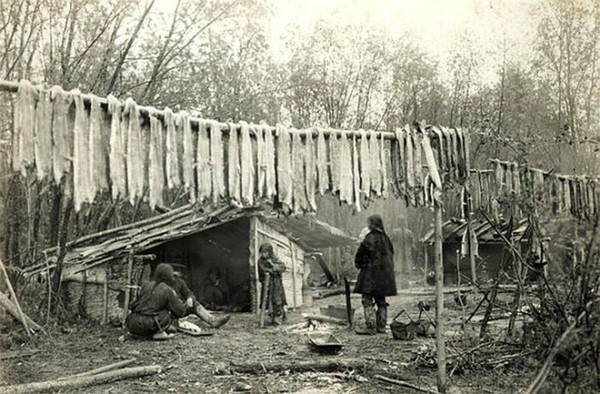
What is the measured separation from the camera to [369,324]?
10938 mm

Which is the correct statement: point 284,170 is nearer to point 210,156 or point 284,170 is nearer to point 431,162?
point 210,156

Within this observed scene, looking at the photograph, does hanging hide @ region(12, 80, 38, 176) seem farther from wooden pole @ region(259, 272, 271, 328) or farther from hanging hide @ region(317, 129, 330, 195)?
wooden pole @ region(259, 272, 271, 328)

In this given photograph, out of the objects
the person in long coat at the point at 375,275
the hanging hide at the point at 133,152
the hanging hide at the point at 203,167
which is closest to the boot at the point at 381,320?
the person in long coat at the point at 375,275

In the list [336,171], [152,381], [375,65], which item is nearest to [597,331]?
[336,171]

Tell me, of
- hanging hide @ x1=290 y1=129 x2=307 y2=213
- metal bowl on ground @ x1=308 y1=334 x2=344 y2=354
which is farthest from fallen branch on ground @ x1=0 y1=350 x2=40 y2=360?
hanging hide @ x1=290 y1=129 x2=307 y2=213

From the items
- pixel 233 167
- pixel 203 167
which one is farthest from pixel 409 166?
pixel 203 167

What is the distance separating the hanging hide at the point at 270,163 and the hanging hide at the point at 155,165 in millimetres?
1091

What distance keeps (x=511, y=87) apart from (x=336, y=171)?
21757mm

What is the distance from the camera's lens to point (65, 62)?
13734 millimetres

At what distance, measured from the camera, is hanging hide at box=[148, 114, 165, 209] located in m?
5.48

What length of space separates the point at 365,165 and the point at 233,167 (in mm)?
1504

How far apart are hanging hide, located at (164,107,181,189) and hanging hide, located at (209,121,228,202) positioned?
37 cm

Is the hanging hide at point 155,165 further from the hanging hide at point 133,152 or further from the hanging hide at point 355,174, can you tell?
the hanging hide at point 355,174

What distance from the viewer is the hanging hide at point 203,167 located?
580 centimetres
